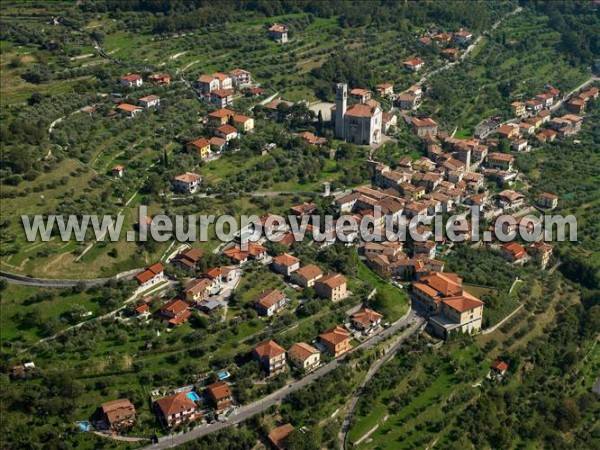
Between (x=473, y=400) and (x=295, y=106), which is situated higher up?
(x=295, y=106)

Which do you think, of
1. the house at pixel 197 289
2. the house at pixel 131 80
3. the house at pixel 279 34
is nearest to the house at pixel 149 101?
the house at pixel 131 80

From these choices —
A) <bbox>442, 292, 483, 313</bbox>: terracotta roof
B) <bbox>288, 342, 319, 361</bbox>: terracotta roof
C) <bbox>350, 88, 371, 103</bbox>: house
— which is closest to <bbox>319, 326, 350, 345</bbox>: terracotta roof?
<bbox>288, 342, 319, 361</bbox>: terracotta roof

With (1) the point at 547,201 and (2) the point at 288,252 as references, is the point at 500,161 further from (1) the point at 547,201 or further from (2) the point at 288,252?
(2) the point at 288,252

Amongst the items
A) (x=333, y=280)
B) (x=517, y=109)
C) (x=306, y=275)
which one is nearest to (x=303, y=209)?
(x=306, y=275)

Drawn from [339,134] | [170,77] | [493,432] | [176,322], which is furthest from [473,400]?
[170,77]

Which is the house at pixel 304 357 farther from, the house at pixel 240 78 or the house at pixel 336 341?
the house at pixel 240 78

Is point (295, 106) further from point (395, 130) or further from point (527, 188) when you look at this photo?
point (527, 188)
